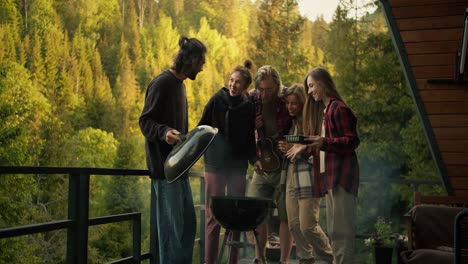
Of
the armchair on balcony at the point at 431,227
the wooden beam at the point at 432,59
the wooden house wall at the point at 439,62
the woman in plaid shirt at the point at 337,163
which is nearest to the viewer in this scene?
the woman in plaid shirt at the point at 337,163

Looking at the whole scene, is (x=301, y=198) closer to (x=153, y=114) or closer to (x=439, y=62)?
(x=153, y=114)

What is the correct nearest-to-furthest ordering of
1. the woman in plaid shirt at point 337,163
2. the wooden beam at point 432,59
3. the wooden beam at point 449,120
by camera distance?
the woman in plaid shirt at point 337,163 → the wooden beam at point 432,59 → the wooden beam at point 449,120

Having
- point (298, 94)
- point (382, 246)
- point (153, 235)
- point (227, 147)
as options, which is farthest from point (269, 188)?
point (382, 246)

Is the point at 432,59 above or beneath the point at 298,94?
above

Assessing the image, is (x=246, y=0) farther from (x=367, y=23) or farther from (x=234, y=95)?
(x=234, y=95)

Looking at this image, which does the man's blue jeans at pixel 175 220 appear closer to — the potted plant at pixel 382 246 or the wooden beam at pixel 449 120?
the potted plant at pixel 382 246

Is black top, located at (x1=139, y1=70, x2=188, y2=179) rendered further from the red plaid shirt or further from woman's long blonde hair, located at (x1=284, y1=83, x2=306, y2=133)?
woman's long blonde hair, located at (x1=284, y1=83, x2=306, y2=133)

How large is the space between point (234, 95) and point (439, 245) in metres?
1.45

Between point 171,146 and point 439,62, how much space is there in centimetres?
220

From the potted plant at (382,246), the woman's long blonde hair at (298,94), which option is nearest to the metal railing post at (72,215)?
the woman's long blonde hair at (298,94)

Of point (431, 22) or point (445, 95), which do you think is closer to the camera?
point (431, 22)

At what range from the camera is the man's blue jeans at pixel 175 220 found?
2951mm

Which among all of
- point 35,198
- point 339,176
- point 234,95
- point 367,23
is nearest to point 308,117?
point 234,95

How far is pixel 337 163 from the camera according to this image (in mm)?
3195
